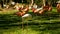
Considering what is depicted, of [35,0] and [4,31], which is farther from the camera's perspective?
[35,0]

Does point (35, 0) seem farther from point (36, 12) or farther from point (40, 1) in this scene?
point (36, 12)

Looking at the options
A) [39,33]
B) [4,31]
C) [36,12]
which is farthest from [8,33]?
[36,12]

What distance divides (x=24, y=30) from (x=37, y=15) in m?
5.79

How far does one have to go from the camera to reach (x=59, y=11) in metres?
17.4

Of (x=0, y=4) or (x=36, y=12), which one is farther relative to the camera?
(x=0, y=4)

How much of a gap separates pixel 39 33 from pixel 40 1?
19664mm

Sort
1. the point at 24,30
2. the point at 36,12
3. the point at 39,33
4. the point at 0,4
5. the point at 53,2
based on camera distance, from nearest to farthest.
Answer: the point at 39,33 → the point at 24,30 → the point at 36,12 → the point at 0,4 → the point at 53,2

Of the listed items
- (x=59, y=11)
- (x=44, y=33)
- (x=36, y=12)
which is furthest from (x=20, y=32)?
(x=59, y=11)

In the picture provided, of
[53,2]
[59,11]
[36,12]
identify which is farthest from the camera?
[53,2]

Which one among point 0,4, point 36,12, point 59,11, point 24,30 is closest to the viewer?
point 24,30

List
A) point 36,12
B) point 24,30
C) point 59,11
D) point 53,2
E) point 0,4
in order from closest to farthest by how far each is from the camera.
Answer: point 24,30
point 36,12
point 59,11
point 0,4
point 53,2

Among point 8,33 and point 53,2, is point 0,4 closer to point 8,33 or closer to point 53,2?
point 53,2

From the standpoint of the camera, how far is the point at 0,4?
2373 cm

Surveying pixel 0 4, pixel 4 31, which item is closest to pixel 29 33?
pixel 4 31
